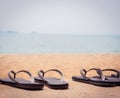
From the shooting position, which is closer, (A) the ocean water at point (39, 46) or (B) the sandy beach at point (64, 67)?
(B) the sandy beach at point (64, 67)

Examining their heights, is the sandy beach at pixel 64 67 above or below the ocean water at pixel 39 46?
below

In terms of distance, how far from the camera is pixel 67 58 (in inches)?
377

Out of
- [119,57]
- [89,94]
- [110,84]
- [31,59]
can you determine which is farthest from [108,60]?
[89,94]

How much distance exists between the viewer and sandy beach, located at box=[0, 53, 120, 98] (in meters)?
5.64

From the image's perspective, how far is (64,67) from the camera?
28.4ft

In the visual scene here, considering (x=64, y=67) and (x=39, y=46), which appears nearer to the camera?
(x=64, y=67)

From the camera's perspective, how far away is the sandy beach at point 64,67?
5641mm

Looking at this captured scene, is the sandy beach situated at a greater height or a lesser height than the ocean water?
lesser

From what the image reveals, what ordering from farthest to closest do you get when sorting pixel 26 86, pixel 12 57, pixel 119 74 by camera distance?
pixel 12 57 → pixel 119 74 → pixel 26 86

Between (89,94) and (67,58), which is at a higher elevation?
(67,58)

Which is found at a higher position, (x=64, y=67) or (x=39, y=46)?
(x=39, y=46)

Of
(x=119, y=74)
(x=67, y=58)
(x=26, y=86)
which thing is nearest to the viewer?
(x=26, y=86)

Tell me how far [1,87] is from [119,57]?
16.0 ft

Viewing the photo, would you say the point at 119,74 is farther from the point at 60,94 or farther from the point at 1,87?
the point at 1,87
